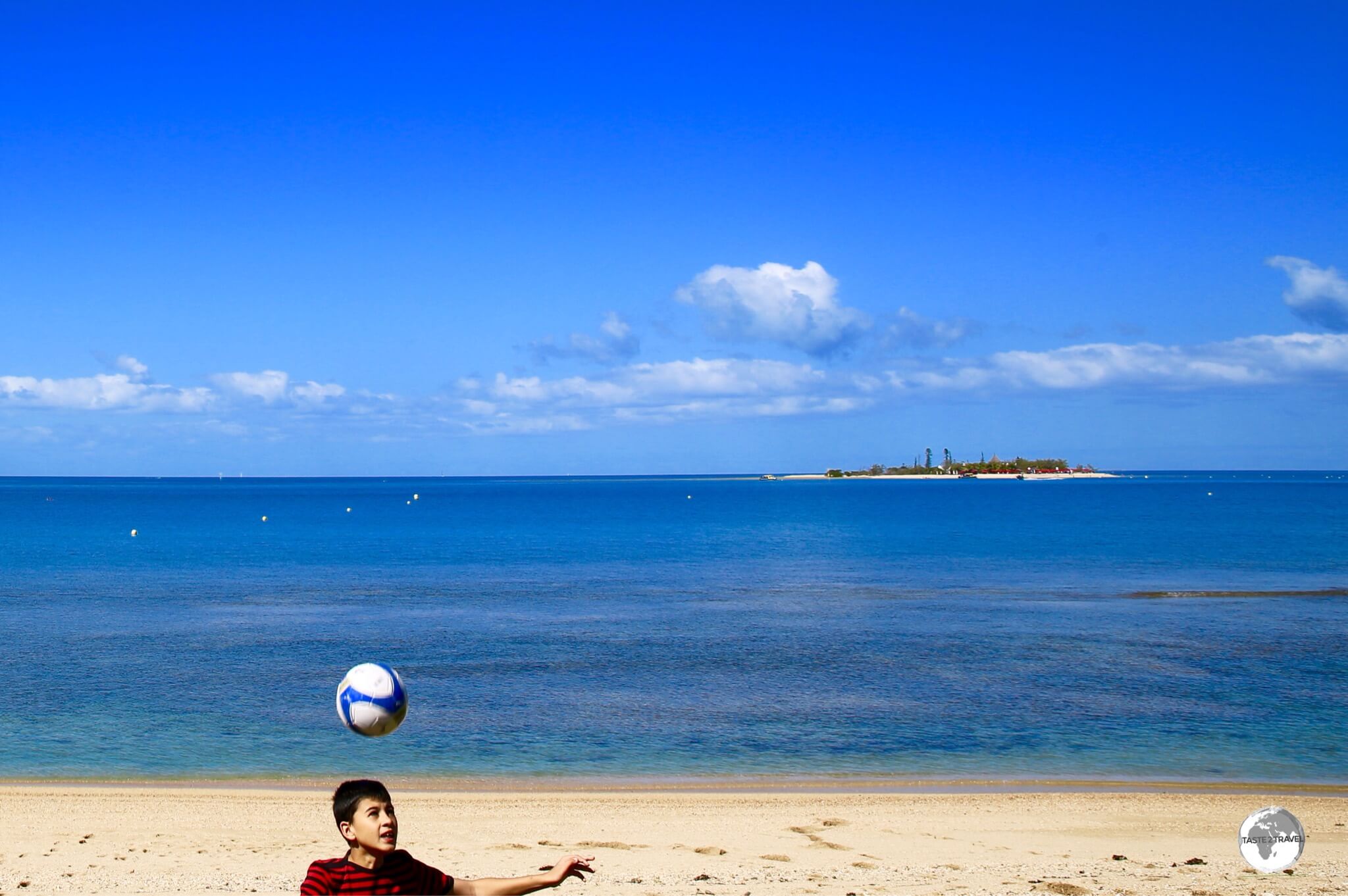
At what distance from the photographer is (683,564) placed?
56.8 meters

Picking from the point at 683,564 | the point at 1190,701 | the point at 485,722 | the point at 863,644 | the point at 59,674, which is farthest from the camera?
the point at 683,564

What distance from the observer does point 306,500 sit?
179625mm

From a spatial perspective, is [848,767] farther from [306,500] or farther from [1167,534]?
[306,500]

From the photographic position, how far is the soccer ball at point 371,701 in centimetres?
1041

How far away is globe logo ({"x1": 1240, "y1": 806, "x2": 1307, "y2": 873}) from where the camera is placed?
34.6 ft

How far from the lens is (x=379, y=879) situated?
255 inches

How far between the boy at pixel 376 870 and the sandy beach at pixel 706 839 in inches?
212

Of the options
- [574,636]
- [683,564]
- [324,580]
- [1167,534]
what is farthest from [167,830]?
[1167,534]

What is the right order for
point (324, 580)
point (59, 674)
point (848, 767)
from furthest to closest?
point (324, 580), point (59, 674), point (848, 767)

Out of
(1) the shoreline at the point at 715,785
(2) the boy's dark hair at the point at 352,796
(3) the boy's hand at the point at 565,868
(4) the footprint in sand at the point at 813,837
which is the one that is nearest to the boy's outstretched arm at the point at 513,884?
(3) the boy's hand at the point at 565,868

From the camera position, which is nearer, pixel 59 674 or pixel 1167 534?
pixel 59 674

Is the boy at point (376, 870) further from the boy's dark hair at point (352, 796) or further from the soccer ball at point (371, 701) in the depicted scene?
the soccer ball at point (371, 701)

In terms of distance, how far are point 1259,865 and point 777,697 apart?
39.6 ft

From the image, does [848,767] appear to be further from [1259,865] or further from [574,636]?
[574,636]
